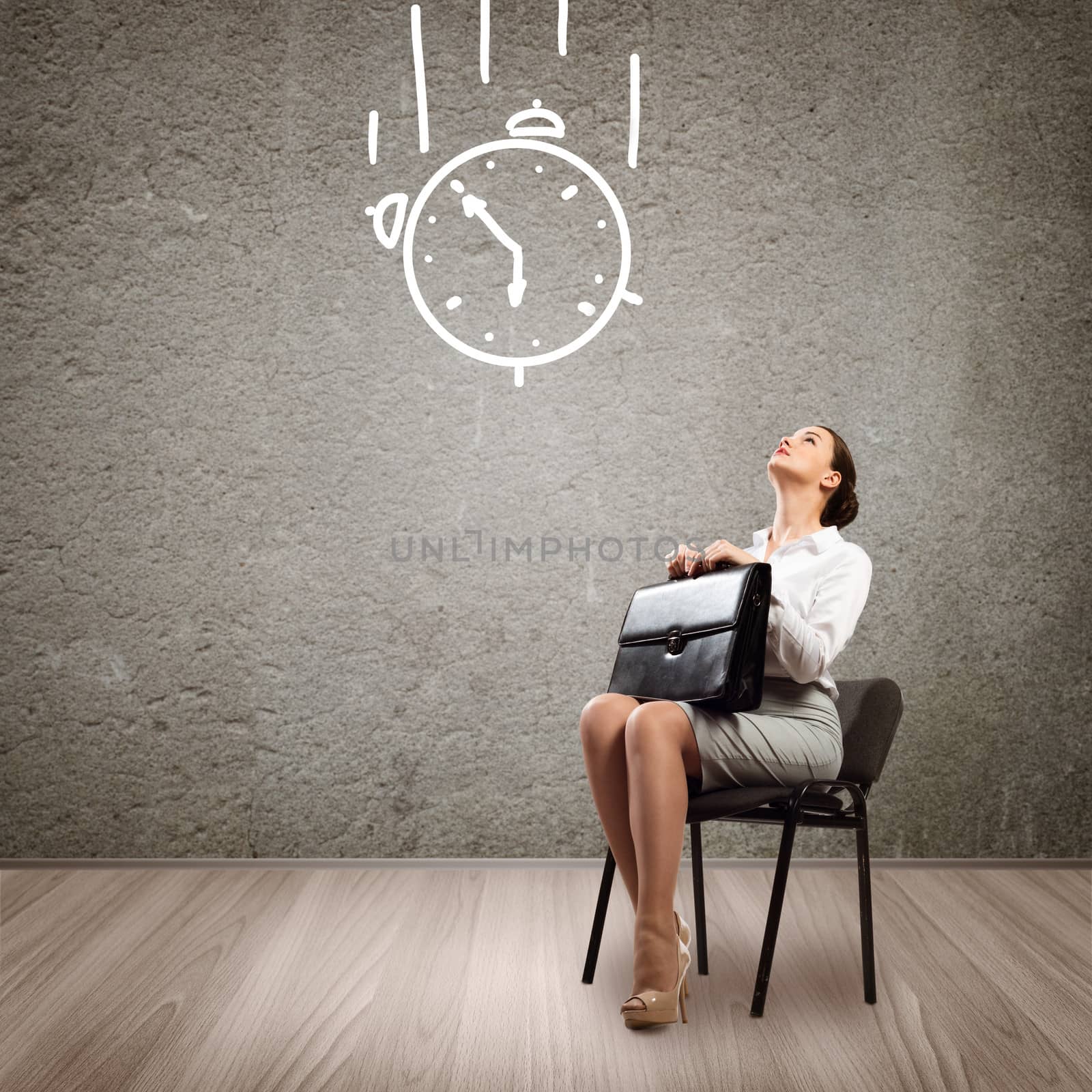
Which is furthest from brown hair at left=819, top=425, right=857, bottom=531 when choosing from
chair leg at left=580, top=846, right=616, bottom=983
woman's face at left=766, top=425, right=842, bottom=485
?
chair leg at left=580, top=846, right=616, bottom=983

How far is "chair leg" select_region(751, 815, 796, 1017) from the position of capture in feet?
5.51

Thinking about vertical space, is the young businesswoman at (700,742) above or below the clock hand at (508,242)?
below

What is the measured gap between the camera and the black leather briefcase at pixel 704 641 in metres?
1.71

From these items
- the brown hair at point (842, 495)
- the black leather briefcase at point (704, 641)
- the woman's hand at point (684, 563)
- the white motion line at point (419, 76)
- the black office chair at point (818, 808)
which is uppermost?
the white motion line at point (419, 76)

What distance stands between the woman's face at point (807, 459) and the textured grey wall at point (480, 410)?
27.4 inches

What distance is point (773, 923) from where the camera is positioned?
171 cm

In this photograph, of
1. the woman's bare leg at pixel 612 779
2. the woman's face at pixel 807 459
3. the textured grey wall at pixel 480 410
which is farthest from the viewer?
the textured grey wall at pixel 480 410

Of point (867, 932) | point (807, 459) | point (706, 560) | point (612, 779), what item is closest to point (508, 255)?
point (807, 459)

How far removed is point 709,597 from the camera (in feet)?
5.91

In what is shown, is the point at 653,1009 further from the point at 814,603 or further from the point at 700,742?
the point at 814,603

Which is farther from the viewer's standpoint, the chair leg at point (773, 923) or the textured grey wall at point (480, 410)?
the textured grey wall at point (480, 410)

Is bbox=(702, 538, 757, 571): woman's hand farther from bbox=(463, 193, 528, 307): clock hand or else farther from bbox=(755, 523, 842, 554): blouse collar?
bbox=(463, 193, 528, 307): clock hand

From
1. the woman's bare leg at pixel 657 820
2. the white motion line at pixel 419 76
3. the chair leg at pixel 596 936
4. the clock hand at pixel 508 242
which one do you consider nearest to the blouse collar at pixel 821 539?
the woman's bare leg at pixel 657 820

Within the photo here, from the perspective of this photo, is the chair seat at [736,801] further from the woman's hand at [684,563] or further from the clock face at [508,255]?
the clock face at [508,255]
